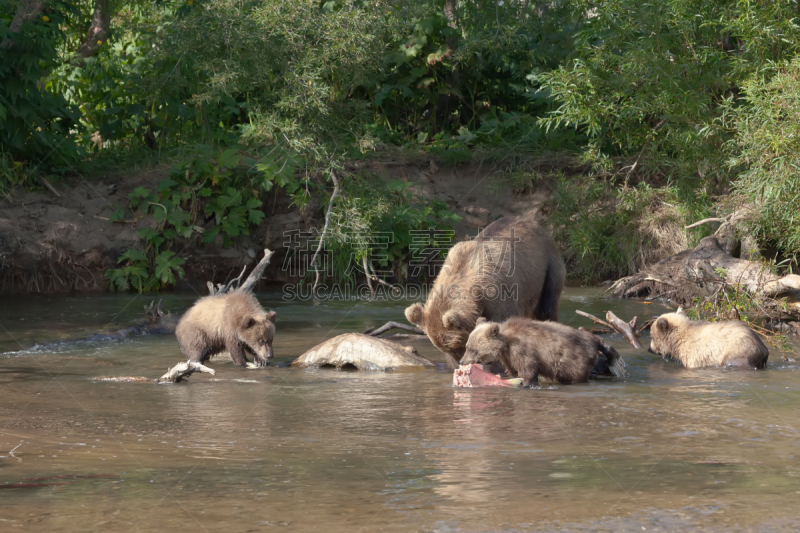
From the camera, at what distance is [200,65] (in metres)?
14.8

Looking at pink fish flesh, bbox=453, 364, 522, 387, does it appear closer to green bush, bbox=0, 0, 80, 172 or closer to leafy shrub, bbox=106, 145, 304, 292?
leafy shrub, bbox=106, 145, 304, 292

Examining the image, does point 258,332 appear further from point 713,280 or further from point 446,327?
point 713,280

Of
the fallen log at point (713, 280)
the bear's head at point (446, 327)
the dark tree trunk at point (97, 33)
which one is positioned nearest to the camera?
the bear's head at point (446, 327)

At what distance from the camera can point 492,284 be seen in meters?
8.67

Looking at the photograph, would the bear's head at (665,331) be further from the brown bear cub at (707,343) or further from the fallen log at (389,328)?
the fallen log at (389,328)

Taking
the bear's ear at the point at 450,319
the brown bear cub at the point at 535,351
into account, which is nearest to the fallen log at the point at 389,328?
the bear's ear at the point at 450,319

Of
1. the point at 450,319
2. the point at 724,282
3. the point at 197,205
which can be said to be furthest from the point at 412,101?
the point at 450,319

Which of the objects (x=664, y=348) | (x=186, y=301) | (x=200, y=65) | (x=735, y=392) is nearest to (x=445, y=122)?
(x=200, y=65)

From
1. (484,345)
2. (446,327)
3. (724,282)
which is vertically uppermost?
(724,282)

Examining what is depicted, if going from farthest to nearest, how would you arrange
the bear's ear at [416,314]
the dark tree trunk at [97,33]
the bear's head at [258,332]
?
1. the dark tree trunk at [97,33]
2. the bear's head at [258,332]
3. the bear's ear at [416,314]

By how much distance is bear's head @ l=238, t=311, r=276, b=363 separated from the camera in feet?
29.1

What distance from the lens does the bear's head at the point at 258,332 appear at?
350 inches

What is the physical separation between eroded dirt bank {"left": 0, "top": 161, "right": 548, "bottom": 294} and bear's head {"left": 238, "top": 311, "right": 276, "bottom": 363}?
23.7ft

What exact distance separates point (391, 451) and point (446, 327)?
279 centimetres
